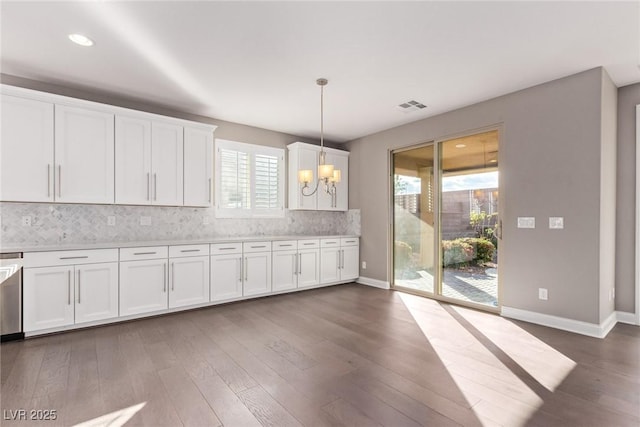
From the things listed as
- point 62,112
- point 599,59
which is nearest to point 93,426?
point 62,112

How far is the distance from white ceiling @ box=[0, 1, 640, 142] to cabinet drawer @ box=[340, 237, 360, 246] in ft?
8.20

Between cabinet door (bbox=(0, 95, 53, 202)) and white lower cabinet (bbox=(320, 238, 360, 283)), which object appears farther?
white lower cabinet (bbox=(320, 238, 360, 283))

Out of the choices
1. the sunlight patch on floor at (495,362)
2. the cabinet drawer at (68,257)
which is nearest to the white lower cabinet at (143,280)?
the cabinet drawer at (68,257)

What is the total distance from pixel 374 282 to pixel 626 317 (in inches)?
127

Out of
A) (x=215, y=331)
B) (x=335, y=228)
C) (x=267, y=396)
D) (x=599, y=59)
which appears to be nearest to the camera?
(x=267, y=396)

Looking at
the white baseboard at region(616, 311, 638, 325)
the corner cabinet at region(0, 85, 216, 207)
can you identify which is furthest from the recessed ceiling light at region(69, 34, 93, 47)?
the white baseboard at region(616, 311, 638, 325)

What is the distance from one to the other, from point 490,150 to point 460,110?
27.7 inches

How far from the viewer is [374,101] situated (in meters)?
4.16

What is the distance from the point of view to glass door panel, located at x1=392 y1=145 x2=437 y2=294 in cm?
482

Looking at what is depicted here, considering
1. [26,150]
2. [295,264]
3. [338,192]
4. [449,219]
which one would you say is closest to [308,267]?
[295,264]

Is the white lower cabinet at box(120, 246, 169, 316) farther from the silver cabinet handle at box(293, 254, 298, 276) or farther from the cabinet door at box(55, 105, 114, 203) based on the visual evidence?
the silver cabinet handle at box(293, 254, 298, 276)

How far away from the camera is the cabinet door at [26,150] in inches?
125

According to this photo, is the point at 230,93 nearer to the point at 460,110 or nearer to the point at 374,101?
the point at 374,101

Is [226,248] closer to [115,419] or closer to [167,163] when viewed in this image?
[167,163]
